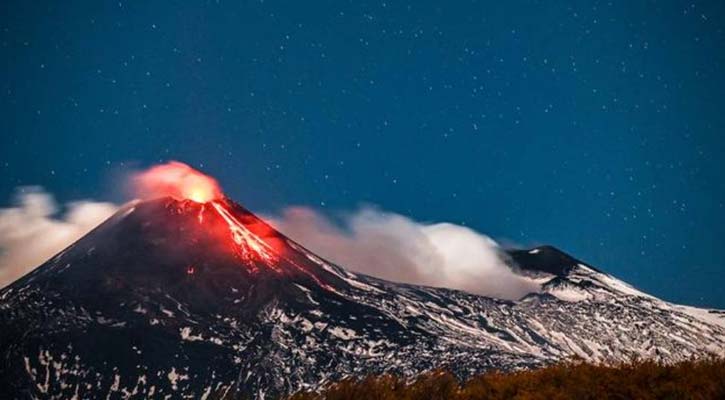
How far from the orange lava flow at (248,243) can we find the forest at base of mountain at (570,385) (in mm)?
136436

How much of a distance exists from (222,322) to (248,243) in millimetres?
42498

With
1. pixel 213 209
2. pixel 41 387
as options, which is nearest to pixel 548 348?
pixel 213 209

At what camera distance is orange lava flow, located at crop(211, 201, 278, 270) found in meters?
153

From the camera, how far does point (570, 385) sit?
9.66m

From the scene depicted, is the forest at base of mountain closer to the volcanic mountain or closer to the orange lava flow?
the volcanic mountain

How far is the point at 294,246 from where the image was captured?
175750 millimetres

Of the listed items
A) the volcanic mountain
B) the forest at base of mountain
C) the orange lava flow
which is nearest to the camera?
the forest at base of mountain

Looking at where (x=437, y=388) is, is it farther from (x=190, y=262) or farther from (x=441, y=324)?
(x=190, y=262)

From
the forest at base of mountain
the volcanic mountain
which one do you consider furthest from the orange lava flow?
the forest at base of mountain

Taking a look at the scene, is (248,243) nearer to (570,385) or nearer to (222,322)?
(222,322)

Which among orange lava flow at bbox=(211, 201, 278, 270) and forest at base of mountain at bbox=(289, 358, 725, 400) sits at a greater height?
orange lava flow at bbox=(211, 201, 278, 270)

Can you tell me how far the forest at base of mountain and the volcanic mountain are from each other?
59.8 meters

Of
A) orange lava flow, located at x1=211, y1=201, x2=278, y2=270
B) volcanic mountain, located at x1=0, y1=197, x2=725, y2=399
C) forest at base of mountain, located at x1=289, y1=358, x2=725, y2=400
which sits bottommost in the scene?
forest at base of mountain, located at x1=289, y1=358, x2=725, y2=400

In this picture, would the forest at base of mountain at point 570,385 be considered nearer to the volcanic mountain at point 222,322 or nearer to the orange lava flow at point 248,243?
the volcanic mountain at point 222,322
